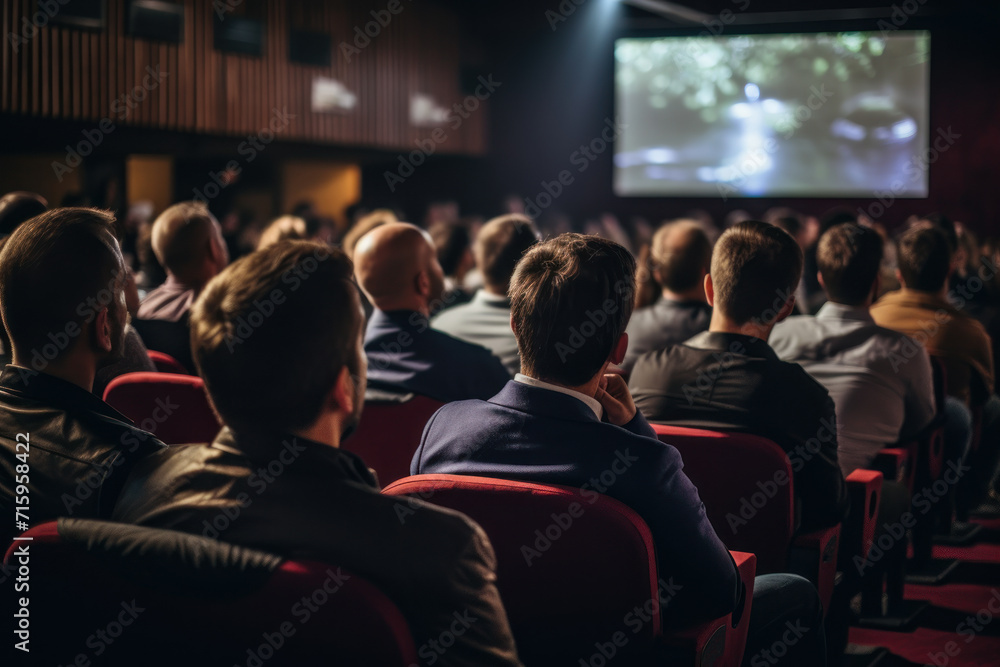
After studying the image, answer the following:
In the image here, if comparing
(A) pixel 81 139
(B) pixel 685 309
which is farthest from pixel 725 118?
(B) pixel 685 309

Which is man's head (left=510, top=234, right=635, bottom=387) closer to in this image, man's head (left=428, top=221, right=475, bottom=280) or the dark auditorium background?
man's head (left=428, top=221, right=475, bottom=280)

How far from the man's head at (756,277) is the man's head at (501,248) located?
109 centimetres

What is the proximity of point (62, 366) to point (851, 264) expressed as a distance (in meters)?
2.39

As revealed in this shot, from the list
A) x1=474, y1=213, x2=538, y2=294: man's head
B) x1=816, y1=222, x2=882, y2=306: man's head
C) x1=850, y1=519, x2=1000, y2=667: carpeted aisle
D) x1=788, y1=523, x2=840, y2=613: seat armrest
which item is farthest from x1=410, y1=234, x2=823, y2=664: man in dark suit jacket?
x1=474, y1=213, x2=538, y2=294: man's head

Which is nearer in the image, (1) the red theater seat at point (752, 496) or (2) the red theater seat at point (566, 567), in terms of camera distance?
(2) the red theater seat at point (566, 567)

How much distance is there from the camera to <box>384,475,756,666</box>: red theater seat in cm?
140

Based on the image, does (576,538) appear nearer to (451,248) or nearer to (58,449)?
(58,449)

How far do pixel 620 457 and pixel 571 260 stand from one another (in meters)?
0.37

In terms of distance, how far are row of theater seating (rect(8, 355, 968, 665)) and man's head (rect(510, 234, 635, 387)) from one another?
0.28m

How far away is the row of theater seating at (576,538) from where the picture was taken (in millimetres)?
1074

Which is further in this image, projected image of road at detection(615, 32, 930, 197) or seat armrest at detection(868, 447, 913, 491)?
projected image of road at detection(615, 32, 930, 197)

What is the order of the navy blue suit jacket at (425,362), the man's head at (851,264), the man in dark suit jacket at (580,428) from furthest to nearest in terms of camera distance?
the man's head at (851,264) < the navy blue suit jacket at (425,362) < the man in dark suit jacket at (580,428)

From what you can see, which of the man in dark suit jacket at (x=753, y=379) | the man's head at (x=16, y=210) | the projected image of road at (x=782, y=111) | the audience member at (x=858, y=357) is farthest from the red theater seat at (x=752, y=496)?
Answer: the projected image of road at (x=782, y=111)

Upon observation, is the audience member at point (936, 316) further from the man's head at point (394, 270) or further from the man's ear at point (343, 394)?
the man's ear at point (343, 394)
